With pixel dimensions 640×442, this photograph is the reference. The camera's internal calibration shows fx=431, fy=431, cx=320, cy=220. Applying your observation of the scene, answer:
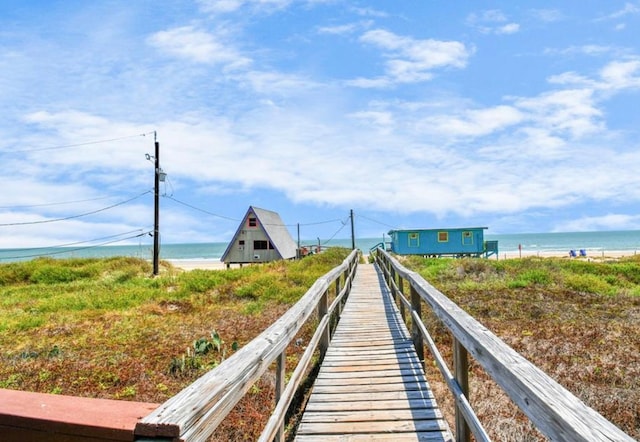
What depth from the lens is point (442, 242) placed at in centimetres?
3734

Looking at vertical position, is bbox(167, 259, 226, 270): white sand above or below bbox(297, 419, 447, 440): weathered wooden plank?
below

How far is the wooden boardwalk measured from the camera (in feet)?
12.0

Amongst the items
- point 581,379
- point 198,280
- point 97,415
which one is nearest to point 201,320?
point 198,280

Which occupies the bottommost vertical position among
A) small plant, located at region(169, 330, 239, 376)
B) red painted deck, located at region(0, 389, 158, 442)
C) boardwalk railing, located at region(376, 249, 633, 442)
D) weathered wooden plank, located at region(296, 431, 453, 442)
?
small plant, located at region(169, 330, 239, 376)

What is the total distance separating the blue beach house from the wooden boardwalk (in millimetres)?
30588

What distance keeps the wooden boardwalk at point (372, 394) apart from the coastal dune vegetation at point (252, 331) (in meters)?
0.68

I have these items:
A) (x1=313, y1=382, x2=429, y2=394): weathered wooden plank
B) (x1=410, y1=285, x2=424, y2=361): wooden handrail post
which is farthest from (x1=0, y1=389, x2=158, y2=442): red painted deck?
(x1=410, y1=285, x2=424, y2=361): wooden handrail post

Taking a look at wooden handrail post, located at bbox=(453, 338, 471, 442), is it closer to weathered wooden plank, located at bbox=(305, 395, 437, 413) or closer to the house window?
weathered wooden plank, located at bbox=(305, 395, 437, 413)

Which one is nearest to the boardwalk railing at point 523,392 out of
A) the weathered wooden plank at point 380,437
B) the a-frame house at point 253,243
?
the weathered wooden plank at point 380,437

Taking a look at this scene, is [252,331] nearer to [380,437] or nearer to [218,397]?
[380,437]

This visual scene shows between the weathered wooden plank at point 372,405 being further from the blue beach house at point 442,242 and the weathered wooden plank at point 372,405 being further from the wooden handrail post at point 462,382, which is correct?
the blue beach house at point 442,242

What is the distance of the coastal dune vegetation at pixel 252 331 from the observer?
5.41 meters

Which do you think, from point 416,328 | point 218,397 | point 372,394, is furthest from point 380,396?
point 218,397

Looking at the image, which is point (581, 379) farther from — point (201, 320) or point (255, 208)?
point (255, 208)
